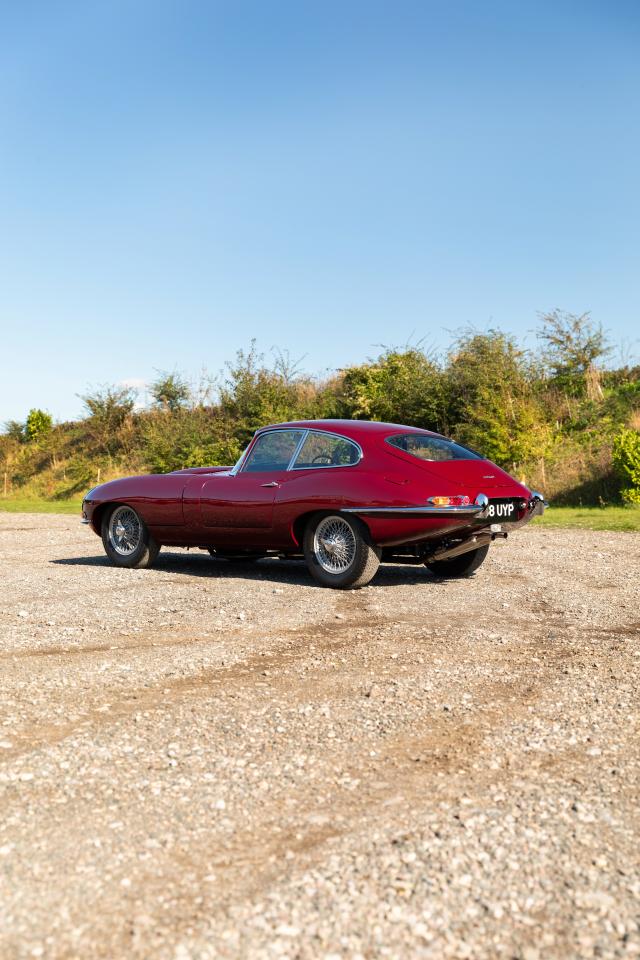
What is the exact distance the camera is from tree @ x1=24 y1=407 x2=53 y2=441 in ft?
141

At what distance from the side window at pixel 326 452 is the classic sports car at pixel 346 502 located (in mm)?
12

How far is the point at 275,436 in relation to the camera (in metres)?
9.25

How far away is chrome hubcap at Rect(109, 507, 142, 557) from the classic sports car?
1.20 feet

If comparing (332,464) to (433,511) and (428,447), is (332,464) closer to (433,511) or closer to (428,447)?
(428,447)

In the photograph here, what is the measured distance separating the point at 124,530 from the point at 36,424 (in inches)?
1387

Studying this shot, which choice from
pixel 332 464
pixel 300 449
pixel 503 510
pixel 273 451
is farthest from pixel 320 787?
pixel 273 451

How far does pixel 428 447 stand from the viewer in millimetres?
8656

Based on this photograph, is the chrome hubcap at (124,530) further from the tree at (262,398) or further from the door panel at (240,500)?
the tree at (262,398)

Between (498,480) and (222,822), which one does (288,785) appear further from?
(498,480)

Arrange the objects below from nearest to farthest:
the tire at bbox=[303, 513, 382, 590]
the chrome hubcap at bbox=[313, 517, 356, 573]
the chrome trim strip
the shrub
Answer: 1. the chrome trim strip
2. the tire at bbox=[303, 513, 382, 590]
3. the chrome hubcap at bbox=[313, 517, 356, 573]
4. the shrub

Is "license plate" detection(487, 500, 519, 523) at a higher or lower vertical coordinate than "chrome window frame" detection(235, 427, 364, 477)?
lower

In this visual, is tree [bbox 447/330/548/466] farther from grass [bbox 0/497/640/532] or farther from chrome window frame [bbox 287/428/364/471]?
chrome window frame [bbox 287/428/364/471]

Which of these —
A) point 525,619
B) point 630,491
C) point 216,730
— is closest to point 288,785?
point 216,730

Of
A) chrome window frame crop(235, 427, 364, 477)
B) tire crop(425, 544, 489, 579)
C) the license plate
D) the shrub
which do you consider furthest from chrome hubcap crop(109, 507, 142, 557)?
the shrub
